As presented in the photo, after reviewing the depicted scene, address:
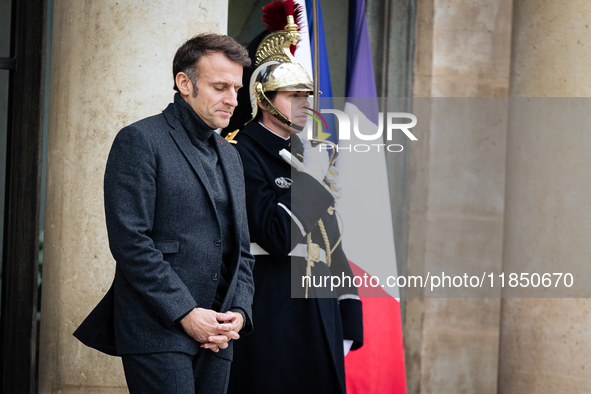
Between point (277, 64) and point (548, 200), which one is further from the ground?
point (277, 64)

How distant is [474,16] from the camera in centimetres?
429

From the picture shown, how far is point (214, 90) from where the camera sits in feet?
6.95

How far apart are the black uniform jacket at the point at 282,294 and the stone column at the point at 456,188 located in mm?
1626

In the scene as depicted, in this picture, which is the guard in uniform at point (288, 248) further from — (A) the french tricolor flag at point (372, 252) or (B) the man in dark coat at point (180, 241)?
(A) the french tricolor flag at point (372, 252)

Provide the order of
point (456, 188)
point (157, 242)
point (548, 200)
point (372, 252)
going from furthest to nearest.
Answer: point (456, 188), point (548, 200), point (372, 252), point (157, 242)

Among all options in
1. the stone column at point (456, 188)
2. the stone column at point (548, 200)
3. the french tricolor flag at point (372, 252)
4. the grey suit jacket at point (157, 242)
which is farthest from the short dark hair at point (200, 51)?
the stone column at point (548, 200)

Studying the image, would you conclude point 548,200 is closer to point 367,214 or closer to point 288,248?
point 367,214

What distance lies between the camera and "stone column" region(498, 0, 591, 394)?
3.84m

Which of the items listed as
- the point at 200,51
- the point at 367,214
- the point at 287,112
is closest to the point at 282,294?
the point at 287,112

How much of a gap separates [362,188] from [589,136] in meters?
1.35

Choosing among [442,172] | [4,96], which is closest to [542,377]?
[442,172]

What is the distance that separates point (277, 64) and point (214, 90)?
0.79 m

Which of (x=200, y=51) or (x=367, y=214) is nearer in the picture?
(x=200, y=51)

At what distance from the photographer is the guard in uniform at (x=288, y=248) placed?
2594mm
